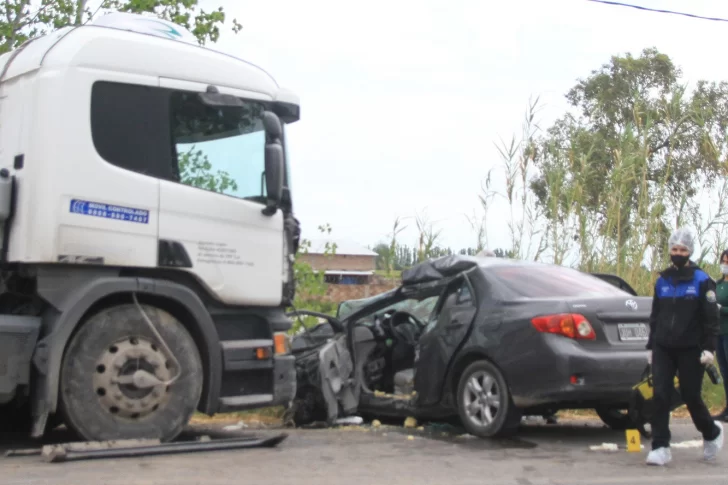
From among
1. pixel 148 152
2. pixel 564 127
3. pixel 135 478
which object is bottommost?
pixel 135 478

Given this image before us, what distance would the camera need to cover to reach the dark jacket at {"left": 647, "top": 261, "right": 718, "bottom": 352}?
728 centimetres

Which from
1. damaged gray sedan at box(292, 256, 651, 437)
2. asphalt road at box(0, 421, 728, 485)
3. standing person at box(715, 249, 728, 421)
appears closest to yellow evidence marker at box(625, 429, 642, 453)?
asphalt road at box(0, 421, 728, 485)

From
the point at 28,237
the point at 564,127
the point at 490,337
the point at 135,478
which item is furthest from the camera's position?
the point at 564,127

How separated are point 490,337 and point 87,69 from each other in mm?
3838

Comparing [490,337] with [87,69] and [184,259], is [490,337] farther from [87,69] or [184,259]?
[87,69]

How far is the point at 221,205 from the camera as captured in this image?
7.84 m

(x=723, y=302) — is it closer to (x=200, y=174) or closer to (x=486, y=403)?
(x=486, y=403)

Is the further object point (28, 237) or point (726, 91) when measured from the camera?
point (726, 91)

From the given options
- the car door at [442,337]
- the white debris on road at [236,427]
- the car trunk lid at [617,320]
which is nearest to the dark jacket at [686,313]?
the car trunk lid at [617,320]

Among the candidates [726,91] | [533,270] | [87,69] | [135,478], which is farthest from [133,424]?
[726,91]

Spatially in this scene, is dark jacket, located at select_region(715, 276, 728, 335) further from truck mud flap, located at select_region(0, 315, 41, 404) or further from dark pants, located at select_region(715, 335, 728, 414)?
truck mud flap, located at select_region(0, 315, 41, 404)

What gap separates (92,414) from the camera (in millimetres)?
7168

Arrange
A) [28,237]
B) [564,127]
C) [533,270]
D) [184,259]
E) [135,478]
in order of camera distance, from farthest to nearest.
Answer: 1. [564,127]
2. [533,270]
3. [184,259]
4. [28,237]
5. [135,478]

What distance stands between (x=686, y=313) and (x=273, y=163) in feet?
10.9
